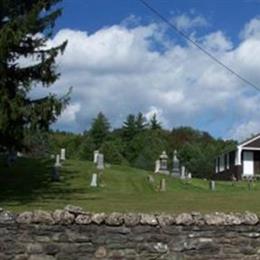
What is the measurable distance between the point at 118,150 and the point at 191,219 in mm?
75932

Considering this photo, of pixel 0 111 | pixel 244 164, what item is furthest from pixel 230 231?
pixel 244 164

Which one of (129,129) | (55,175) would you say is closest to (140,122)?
(129,129)

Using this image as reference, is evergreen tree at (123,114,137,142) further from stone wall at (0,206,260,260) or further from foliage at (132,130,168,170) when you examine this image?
stone wall at (0,206,260,260)

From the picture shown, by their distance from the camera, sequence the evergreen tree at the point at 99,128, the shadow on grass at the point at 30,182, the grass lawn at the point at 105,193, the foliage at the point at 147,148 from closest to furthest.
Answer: the grass lawn at the point at 105,193, the shadow on grass at the point at 30,182, the foliage at the point at 147,148, the evergreen tree at the point at 99,128

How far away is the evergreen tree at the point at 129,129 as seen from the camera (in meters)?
103

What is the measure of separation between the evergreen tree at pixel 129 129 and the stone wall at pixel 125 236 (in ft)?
293

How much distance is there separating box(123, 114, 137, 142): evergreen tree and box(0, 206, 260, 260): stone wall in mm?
89200

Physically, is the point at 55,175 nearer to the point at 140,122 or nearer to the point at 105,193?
the point at 105,193

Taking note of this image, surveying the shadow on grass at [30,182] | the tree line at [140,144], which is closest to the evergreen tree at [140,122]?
the tree line at [140,144]

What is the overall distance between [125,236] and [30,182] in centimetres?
2401

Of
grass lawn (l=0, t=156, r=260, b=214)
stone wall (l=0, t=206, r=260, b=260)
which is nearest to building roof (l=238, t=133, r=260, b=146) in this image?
grass lawn (l=0, t=156, r=260, b=214)

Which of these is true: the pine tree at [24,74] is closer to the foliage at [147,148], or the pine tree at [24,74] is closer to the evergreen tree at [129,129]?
the foliage at [147,148]

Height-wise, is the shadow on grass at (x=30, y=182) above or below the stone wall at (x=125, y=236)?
above

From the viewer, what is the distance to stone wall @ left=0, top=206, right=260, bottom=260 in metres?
11.7
